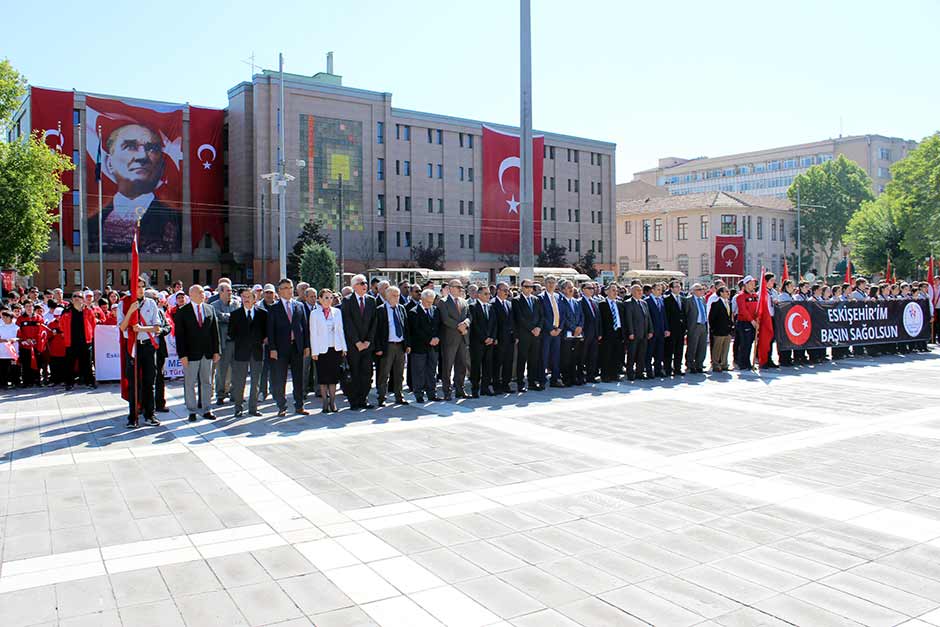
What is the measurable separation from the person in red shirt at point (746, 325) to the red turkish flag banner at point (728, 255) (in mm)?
49229

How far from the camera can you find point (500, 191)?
7469 cm

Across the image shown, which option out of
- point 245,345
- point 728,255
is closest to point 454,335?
point 245,345

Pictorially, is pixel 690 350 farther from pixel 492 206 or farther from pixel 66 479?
pixel 492 206

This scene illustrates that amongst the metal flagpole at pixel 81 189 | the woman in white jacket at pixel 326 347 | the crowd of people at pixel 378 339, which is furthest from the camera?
the metal flagpole at pixel 81 189

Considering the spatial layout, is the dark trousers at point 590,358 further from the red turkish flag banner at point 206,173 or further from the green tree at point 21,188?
the red turkish flag banner at point 206,173

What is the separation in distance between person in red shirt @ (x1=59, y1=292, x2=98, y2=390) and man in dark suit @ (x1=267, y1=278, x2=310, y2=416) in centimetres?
573

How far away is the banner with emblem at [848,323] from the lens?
18.5 meters

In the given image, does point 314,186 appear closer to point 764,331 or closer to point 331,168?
point 331,168

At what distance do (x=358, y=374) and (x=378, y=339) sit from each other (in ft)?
2.33

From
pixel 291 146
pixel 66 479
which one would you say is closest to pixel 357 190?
pixel 291 146

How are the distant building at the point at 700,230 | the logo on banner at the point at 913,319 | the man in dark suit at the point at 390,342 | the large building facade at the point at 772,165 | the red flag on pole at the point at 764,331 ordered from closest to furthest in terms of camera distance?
the man in dark suit at the point at 390,342
the red flag on pole at the point at 764,331
the logo on banner at the point at 913,319
the distant building at the point at 700,230
the large building facade at the point at 772,165

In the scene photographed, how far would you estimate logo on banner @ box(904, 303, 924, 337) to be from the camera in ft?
71.3

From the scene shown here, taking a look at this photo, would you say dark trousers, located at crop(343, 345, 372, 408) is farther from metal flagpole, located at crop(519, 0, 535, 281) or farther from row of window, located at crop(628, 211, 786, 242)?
row of window, located at crop(628, 211, 786, 242)

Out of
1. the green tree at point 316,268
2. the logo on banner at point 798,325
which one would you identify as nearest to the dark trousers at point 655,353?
the logo on banner at point 798,325
